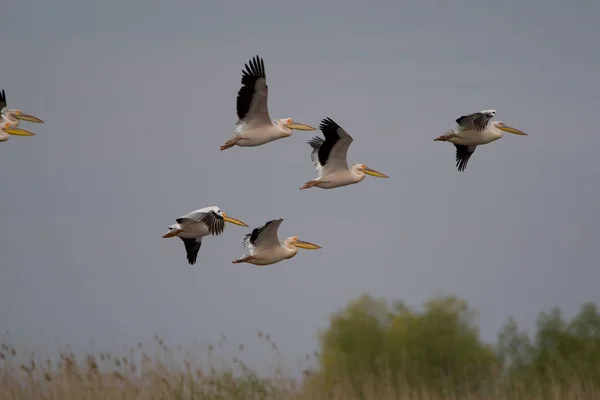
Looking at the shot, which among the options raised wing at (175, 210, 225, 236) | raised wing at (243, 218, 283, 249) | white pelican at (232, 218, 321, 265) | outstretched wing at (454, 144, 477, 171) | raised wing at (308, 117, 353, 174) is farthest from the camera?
outstretched wing at (454, 144, 477, 171)

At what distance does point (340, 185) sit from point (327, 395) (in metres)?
3.28

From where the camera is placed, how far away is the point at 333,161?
14727 millimetres

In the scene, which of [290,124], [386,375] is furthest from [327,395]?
[290,124]

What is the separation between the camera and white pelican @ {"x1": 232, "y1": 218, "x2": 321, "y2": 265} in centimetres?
1345

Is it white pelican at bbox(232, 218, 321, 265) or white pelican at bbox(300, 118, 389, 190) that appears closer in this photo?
white pelican at bbox(232, 218, 321, 265)

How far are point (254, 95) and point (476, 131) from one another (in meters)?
2.86

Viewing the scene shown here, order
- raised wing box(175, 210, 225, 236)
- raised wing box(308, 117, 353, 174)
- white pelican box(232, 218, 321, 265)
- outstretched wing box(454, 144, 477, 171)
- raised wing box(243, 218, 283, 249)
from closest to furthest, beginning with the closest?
raised wing box(175, 210, 225, 236)
raised wing box(243, 218, 283, 249)
white pelican box(232, 218, 321, 265)
raised wing box(308, 117, 353, 174)
outstretched wing box(454, 144, 477, 171)

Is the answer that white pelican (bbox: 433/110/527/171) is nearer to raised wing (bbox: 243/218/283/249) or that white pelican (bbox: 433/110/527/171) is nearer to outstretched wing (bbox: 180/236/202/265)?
raised wing (bbox: 243/218/283/249)

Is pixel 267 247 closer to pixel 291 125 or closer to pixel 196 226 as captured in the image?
pixel 196 226

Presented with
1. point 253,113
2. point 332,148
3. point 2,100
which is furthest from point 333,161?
point 2,100

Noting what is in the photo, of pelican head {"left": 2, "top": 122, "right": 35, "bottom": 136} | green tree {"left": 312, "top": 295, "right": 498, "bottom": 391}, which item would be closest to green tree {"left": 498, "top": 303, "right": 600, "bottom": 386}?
green tree {"left": 312, "top": 295, "right": 498, "bottom": 391}

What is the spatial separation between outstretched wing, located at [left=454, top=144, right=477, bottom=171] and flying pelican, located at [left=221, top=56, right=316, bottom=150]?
2540mm

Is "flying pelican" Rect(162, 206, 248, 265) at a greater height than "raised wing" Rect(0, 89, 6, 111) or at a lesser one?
lesser

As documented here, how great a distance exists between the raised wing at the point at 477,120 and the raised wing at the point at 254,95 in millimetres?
2423
